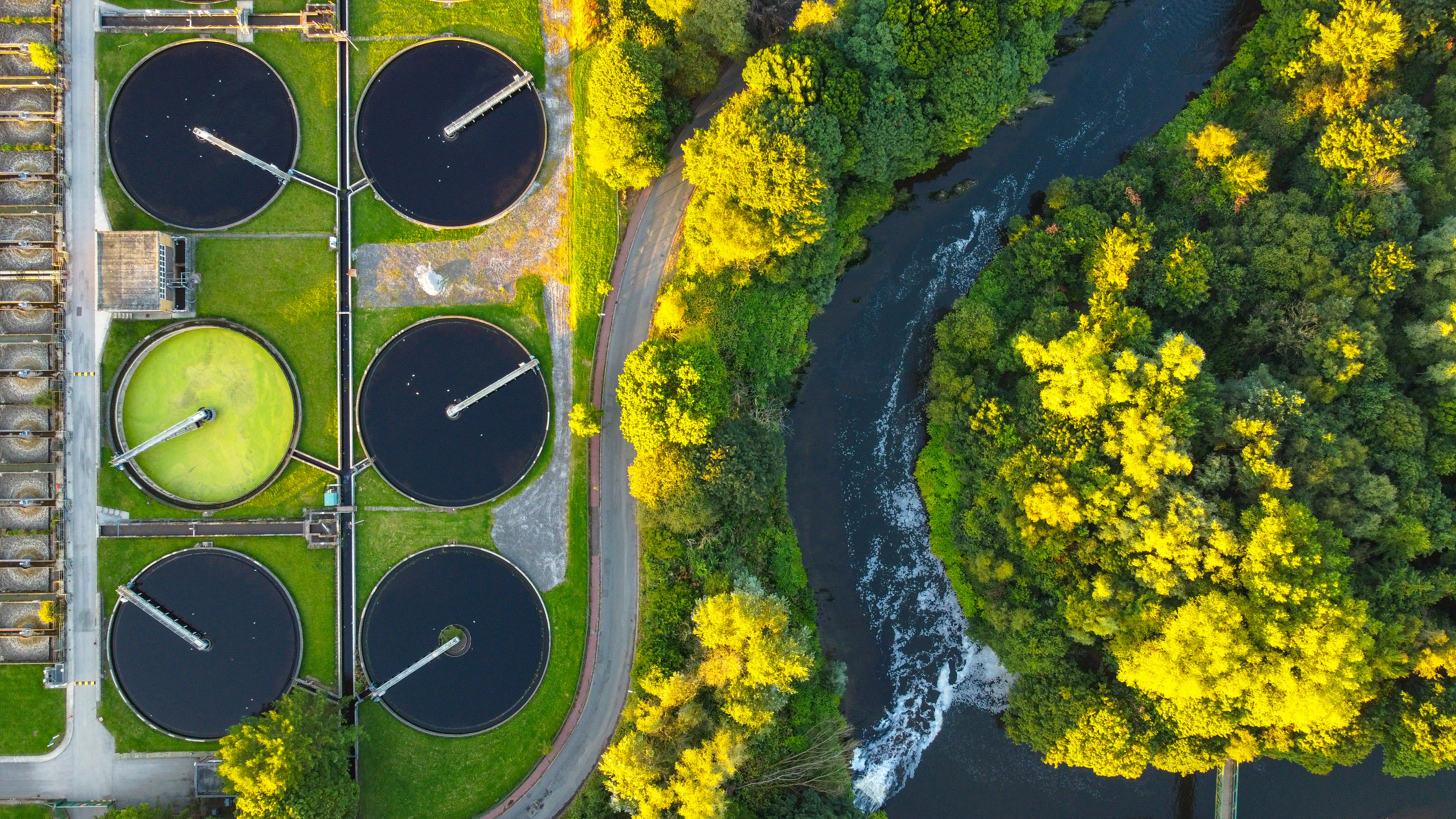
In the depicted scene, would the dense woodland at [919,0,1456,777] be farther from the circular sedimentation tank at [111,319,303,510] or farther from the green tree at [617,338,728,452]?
the circular sedimentation tank at [111,319,303,510]

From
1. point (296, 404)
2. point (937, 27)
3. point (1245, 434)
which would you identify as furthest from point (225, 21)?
point (1245, 434)

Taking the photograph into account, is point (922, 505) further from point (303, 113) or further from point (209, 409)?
point (303, 113)

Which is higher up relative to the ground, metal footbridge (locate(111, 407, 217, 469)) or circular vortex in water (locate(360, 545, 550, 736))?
metal footbridge (locate(111, 407, 217, 469))

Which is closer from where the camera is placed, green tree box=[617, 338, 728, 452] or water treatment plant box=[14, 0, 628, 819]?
green tree box=[617, 338, 728, 452]

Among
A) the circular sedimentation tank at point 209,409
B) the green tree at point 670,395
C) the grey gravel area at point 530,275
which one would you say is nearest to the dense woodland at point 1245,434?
the green tree at point 670,395

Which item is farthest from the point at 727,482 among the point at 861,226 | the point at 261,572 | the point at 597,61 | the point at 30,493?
the point at 30,493

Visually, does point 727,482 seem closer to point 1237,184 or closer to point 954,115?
point 954,115

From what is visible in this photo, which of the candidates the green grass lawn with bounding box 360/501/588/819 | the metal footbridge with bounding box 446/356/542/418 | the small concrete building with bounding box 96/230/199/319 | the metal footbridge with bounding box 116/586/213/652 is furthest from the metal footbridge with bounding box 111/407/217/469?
the metal footbridge with bounding box 446/356/542/418
